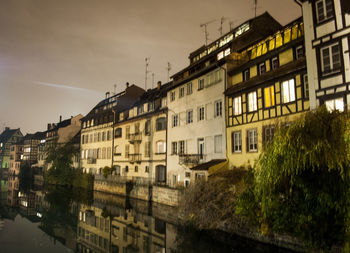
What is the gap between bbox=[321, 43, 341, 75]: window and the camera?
1305 cm

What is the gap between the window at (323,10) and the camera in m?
13.6

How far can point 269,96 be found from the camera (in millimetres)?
17156

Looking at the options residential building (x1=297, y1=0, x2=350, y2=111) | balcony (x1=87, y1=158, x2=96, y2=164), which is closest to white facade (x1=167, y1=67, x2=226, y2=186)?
residential building (x1=297, y1=0, x2=350, y2=111)

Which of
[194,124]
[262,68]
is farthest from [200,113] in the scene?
[262,68]

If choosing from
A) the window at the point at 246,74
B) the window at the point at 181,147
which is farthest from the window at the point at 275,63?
the window at the point at 181,147

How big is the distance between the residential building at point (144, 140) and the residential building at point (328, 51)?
53.8ft

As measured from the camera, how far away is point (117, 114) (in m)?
38.7

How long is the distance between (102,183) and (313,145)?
98.8 ft

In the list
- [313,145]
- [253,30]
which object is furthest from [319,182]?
[253,30]

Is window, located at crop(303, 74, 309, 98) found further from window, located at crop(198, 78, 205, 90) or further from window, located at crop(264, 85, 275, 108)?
window, located at crop(198, 78, 205, 90)

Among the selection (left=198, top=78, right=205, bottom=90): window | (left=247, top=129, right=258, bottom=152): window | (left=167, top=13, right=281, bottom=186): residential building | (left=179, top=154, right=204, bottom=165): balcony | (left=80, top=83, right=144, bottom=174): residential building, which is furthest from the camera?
(left=80, top=83, right=144, bottom=174): residential building

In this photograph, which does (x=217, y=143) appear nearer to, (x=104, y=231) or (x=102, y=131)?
(x=104, y=231)

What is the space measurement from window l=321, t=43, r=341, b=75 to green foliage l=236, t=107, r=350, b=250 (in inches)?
192

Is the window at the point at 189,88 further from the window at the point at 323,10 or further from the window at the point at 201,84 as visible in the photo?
the window at the point at 323,10
